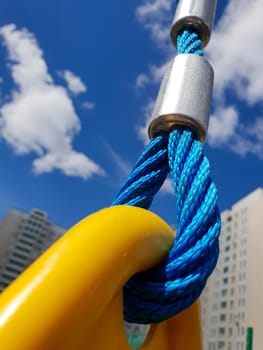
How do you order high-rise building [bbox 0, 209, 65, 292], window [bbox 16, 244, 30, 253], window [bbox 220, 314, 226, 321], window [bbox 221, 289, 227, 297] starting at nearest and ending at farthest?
window [bbox 220, 314, 226, 321] → window [bbox 221, 289, 227, 297] → high-rise building [bbox 0, 209, 65, 292] → window [bbox 16, 244, 30, 253]

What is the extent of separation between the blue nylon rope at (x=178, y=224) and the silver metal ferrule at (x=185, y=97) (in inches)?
0.8

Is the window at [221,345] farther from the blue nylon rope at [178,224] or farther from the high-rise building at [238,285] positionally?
the blue nylon rope at [178,224]

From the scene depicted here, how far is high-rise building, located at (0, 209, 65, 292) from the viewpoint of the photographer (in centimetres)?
4522

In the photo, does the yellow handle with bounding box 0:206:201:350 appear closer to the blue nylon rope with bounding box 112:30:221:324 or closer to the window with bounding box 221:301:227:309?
the blue nylon rope with bounding box 112:30:221:324

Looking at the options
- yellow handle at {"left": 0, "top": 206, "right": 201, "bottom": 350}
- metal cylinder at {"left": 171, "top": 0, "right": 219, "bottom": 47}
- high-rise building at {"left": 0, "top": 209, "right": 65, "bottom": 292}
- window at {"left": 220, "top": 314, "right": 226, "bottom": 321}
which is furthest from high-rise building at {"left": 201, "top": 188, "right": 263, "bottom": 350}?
yellow handle at {"left": 0, "top": 206, "right": 201, "bottom": 350}

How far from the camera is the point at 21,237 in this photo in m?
45.8

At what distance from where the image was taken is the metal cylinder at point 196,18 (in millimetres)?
702

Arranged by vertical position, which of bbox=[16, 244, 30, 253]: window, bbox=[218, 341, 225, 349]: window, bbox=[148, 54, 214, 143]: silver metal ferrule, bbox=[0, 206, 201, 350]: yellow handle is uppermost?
bbox=[16, 244, 30, 253]: window

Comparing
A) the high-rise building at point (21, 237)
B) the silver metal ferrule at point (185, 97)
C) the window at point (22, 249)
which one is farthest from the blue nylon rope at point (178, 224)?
the window at point (22, 249)

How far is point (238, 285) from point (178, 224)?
31225mm

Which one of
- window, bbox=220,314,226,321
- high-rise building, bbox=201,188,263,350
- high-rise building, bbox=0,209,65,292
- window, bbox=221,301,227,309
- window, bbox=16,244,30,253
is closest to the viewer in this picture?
high-rise building, bbox=201,188,263,350

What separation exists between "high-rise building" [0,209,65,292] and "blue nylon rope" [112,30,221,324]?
152 ft

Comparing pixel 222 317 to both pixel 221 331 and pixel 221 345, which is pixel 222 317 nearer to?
pixel 221 331

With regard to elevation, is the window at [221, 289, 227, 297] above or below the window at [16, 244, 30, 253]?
below
